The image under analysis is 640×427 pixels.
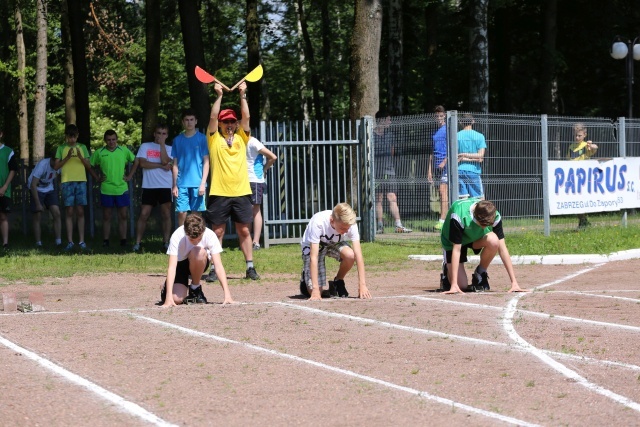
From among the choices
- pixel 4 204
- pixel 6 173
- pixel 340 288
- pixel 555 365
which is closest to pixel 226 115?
pixel 340 288

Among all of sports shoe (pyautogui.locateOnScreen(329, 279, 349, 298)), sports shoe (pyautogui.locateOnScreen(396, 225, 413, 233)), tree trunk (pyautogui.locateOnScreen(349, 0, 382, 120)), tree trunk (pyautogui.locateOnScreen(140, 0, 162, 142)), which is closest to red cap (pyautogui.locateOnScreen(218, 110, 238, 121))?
sports shoe (pyautogui.locateOnScreen(329, 279, 349, 298))

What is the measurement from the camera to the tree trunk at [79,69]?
29.1 meters

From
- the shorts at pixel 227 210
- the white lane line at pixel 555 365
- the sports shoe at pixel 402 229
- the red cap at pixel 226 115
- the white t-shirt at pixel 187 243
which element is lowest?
the white lane line at pixel 555 365

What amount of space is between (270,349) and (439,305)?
10.7ft

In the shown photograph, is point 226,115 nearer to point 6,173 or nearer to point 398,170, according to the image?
point 6,173

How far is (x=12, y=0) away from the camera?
33.7 meters

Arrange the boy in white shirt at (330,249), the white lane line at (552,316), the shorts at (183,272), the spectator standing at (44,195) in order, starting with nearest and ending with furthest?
the white lane line at (552,316), the boy in white shirt at (330,249), the shorts at (183,272), the spectator standing at (44,195)

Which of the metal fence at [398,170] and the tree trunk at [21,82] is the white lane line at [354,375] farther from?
the tree trunk at [21,82]

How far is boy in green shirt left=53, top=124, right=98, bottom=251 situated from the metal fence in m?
2.96

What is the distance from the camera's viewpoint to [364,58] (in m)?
22.9

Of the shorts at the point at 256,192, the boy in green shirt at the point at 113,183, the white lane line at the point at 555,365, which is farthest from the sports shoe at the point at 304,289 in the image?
the boy in green shirt at the point at 113,183

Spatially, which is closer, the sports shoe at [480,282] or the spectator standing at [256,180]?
the sports shoe at [480,282]

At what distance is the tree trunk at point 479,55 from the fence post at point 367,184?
26.3 ft

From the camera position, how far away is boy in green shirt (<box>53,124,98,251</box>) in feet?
66.8
